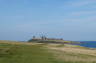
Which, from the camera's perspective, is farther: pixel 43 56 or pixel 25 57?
pixel 43 56

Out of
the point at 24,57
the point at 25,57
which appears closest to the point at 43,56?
the point at 25,57

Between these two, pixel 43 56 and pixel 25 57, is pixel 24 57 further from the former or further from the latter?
pixel 43 56

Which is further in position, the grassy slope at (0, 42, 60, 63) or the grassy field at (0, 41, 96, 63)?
the grassy field at (0, 41, 96, 63)

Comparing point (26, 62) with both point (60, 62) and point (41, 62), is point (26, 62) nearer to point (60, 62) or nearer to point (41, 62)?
point (41, 62)

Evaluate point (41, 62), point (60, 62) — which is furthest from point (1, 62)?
point (60, 62)

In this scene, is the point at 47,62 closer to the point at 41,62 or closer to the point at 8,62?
the point at 41,62

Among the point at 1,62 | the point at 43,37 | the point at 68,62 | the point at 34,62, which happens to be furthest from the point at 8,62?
the point at 43,37

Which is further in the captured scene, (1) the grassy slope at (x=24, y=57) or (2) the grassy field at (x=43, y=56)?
(2) the grassy field at (x=43, y=56)

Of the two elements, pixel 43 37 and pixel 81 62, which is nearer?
pixel 81 62

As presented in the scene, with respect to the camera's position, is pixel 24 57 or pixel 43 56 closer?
pixel 24 57

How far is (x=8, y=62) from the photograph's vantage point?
33406 mm

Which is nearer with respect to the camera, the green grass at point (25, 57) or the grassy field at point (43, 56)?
the green grass at point (25, 57)

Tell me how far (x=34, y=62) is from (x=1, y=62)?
15.6 feet

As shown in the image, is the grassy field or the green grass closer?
the green grass
